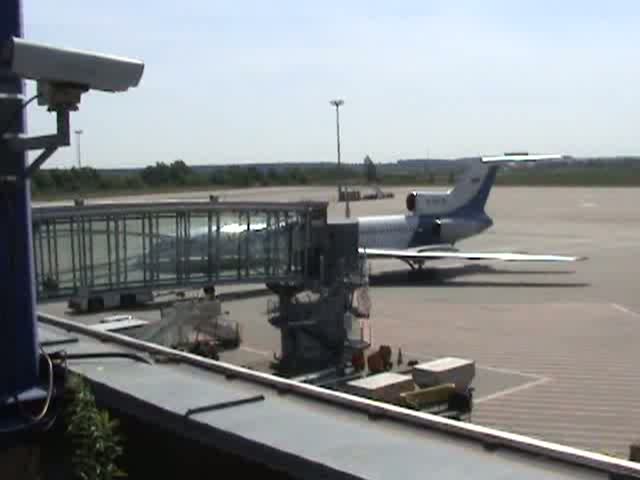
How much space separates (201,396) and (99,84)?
2.52m

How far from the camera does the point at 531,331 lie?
36562mm

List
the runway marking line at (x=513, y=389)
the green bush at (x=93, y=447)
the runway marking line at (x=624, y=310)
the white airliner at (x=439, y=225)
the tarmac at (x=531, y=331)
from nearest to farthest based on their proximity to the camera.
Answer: the green bush at (x=93, y=447), the tarmac at (x=531, y=331), the runway marking line at (x=513, y=389), the runway marking line at (x=624, y=310), the white airliner at (x=439, y=225)

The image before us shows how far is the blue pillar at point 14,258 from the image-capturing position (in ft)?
23.2

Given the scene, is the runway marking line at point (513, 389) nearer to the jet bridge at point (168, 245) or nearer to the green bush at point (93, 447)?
the jet bridge at point (168, 245)

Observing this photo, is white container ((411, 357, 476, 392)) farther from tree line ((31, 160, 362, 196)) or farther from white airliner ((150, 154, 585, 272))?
tree line ((31, 160, 362, 196))

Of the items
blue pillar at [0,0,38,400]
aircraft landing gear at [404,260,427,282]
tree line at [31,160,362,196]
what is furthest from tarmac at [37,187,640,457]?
tree line at [31,160,362,196]

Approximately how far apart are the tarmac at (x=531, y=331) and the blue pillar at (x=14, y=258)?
16.5 metres

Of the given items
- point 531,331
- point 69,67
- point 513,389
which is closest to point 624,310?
point 531,331

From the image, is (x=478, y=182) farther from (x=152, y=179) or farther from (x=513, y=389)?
(x=152, y=179)

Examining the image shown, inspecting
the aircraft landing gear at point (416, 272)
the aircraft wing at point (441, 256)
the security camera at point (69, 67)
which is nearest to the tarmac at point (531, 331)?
the aircraft landing gear at point (416, 272)

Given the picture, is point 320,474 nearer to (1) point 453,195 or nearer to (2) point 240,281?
(2) point 240,281

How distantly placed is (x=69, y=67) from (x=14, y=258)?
1.82 metres

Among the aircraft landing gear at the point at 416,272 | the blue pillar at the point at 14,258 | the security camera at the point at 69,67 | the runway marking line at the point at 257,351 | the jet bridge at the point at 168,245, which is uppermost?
the security camera at the point at 69,67

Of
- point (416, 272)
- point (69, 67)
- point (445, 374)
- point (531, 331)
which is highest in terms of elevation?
point (69, 67)
